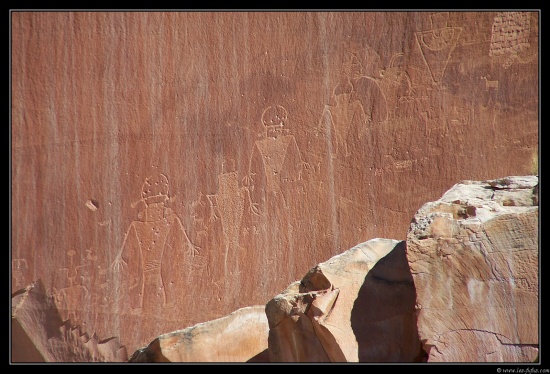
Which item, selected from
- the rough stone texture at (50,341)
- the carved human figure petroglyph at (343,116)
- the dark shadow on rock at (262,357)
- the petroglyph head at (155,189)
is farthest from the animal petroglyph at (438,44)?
the rough stone texture at (50,341)

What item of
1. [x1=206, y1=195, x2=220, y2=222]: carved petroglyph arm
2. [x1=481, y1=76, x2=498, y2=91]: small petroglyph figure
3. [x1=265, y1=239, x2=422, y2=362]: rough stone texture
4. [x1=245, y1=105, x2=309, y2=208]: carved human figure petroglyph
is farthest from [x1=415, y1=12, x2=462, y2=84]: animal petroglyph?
[x1=265, y1=239, x2=422, y2=362]: rough stone texture

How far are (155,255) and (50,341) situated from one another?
1.44 metres

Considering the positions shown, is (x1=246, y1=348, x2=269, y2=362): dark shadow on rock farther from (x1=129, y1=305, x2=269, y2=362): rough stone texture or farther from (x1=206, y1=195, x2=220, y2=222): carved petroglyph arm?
(x1=206, y1=195, x2=220, y2=222): carved petroglyph arm

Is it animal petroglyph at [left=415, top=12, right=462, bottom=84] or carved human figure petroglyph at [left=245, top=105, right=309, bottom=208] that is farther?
carved human figure petroglyph at [left=245, top=105, right=309, bottom=208]

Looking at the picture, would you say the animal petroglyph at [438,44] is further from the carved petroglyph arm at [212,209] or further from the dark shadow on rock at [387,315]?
the dark shadow on rock at [387,315]

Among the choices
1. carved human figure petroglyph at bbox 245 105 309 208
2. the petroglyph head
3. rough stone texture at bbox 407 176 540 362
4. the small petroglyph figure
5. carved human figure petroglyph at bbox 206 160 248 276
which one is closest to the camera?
rough stone texture at bbox 407 176 540 362

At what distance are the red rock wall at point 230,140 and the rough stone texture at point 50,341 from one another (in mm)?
134

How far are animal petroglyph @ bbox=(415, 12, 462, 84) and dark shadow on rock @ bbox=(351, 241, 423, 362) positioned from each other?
358cm

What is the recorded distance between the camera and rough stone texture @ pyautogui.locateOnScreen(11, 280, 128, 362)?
8.50 m

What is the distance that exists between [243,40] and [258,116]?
0.86 m

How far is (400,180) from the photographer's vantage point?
791 cm

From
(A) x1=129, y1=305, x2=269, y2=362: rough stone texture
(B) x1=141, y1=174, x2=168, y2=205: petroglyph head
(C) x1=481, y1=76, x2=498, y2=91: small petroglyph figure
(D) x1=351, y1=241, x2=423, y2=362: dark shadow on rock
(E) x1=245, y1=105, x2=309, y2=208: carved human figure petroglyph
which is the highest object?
(C) x1=481, y1=76, x2=498, y2=91: small petroglyph figure

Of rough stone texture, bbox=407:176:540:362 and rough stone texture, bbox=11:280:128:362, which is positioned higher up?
rough stone texture, bbox=407:176:540:362

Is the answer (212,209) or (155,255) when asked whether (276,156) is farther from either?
(155,255)
